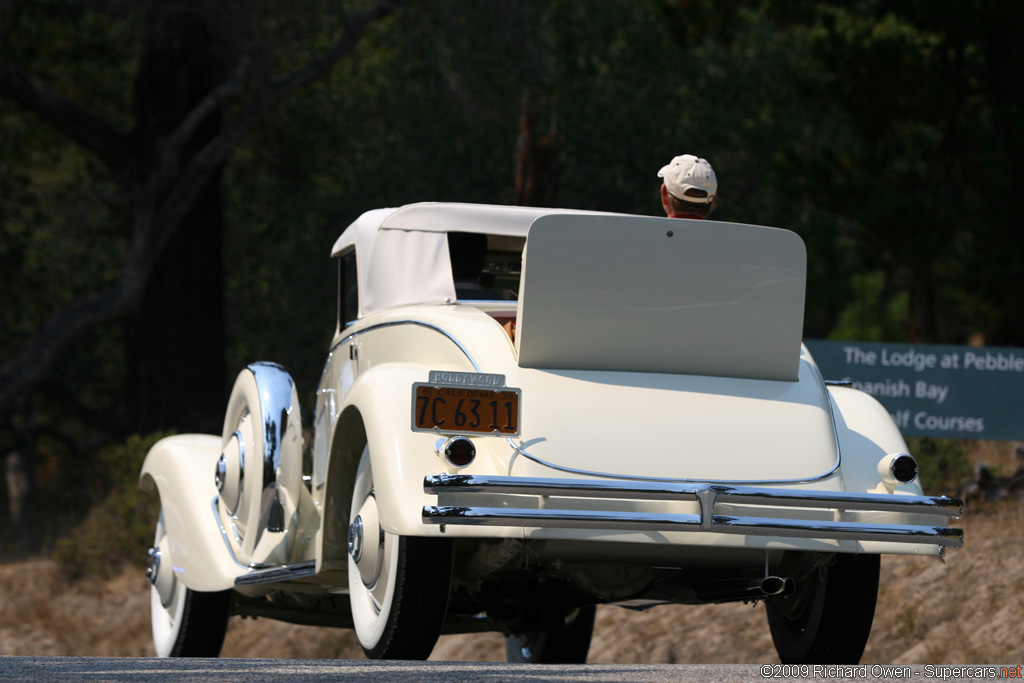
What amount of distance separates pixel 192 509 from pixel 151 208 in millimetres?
10592

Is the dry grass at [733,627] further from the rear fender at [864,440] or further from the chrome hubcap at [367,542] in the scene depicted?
the chrome hubcap at [367,542]

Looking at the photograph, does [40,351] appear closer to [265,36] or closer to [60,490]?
[265,36]

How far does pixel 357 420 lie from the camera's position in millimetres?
5340

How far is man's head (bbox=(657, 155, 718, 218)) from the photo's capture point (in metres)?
5.66

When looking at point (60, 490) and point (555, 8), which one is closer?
point (555, 8)

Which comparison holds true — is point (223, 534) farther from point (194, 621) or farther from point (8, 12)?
point (8, 12)

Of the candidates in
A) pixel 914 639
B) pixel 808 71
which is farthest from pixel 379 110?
pixel 914 639

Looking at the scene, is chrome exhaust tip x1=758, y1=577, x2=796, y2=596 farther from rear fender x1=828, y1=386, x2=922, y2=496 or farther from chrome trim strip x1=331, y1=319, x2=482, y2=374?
chrome trim strip x1=331, y1=319, x2=482, y2=374

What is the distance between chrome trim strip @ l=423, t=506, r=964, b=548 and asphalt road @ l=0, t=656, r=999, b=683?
1.45 ft

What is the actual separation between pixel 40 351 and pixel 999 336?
11159 mm

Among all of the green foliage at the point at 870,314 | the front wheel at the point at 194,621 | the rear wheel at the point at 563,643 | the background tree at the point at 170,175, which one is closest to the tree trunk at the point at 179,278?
the background tree at the point at 170,175

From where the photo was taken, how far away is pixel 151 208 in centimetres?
1681

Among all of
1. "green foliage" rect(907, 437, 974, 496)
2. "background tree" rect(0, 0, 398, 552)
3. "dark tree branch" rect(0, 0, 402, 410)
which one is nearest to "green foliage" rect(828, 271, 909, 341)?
"background tree" rect(0, 0, 398, 552)

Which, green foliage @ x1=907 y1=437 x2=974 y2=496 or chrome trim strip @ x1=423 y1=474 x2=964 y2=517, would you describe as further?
green foliage @ x1=907 y1=437 x2=974 y2=496
